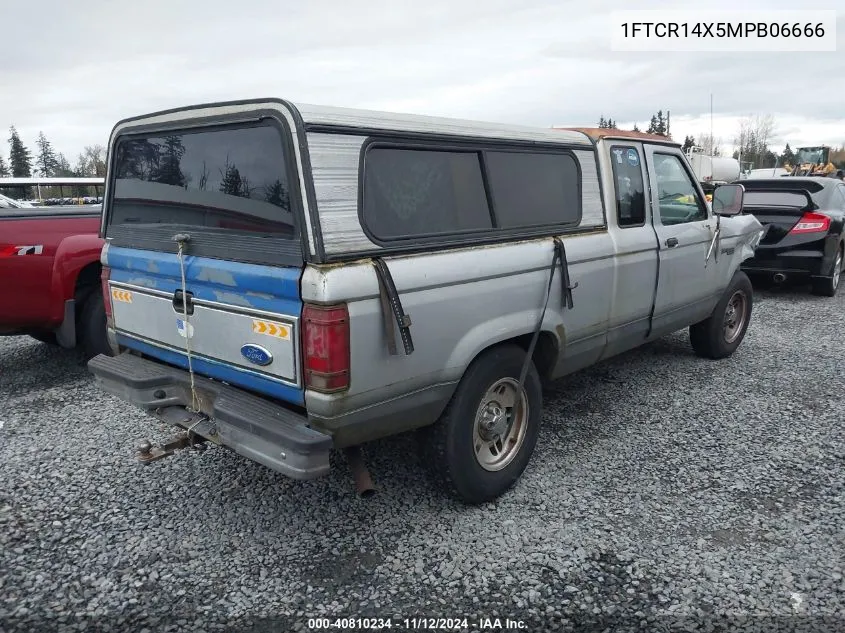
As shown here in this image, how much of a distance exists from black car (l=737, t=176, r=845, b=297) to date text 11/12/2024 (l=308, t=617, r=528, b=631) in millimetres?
7541

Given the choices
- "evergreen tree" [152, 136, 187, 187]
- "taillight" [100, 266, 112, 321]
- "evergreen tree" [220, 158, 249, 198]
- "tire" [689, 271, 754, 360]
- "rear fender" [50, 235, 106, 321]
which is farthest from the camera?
"tire" [689, 271, 754, 360]

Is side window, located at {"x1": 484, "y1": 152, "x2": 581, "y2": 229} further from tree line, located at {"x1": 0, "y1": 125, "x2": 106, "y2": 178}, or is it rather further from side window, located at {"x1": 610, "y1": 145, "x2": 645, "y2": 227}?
tree line, located at {"x1": 0, "y1": 125, "x2": 106, "y2": 178}

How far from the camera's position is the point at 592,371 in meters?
5.62

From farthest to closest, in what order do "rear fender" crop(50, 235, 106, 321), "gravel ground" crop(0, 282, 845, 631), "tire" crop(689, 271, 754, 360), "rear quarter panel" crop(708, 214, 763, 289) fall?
"tire" crop(689, 271, 754, 360) < "rear quarter panel" crop(708, 214, 763, 289) < "rear fender" crop(50, 235, 106, 321) < "gravel ground" crop(0, 282, 845, 631)

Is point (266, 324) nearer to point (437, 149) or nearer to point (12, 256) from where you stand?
point (437, 149)

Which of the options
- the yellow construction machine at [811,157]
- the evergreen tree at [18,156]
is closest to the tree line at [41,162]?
the evergreen tree at [18,156]

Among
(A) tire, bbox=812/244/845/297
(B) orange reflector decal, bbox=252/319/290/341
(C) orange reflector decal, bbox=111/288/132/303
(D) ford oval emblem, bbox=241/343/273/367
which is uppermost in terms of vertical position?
(C) orange reflector decal, bbox=111/288/132/303

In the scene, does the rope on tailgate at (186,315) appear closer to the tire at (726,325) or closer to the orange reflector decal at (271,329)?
the orange reflector decal at (271,329)

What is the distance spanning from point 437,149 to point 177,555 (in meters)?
2.33

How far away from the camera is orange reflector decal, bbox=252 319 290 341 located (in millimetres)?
2695

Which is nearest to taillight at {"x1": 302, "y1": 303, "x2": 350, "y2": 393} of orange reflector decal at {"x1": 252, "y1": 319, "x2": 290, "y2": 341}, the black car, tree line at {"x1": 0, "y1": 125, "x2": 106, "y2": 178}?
orange reflector decal at {"x1": 252, "y1": 319, "x2": 290, "y2": 341}

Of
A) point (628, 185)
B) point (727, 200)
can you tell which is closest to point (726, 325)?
point (727, 200)

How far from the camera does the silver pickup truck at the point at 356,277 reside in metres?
2.65

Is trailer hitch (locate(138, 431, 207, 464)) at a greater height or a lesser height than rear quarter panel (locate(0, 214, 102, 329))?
lesser
